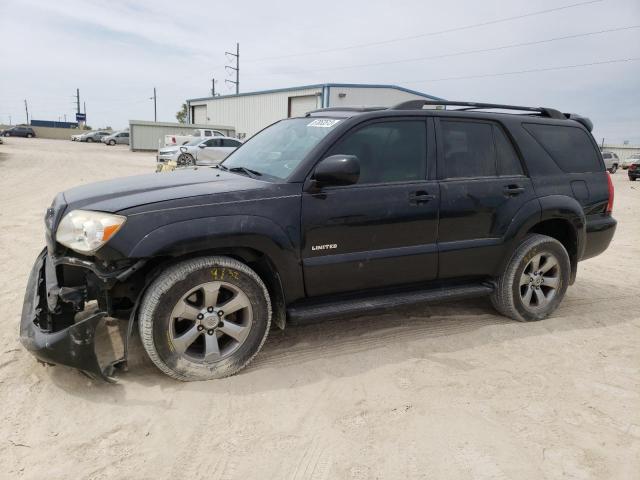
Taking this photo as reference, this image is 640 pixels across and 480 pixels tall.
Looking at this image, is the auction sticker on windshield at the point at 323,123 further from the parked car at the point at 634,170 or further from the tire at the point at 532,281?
the parked car at the point at 634,170

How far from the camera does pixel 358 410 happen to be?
2.86 metres

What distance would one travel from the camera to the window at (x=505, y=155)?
4.12 metres

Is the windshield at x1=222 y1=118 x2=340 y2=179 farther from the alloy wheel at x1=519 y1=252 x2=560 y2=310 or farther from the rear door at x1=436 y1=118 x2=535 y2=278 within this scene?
the alloy wheel at x1=519 y1=252 x2=560 y2=310

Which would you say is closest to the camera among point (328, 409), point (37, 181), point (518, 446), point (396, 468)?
point (396, 468)

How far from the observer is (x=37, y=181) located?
547 inches

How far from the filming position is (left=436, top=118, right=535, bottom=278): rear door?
3.79 metres

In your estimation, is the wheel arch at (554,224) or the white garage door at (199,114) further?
the white garage door at (199,114)

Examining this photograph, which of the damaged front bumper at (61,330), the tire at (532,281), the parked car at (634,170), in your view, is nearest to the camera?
the damaged front bumper at (61,330)

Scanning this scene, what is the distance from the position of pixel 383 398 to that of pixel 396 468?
629 mm

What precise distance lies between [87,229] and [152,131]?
3598 cm

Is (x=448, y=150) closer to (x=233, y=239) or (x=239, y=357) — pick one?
(x=233, y=239)

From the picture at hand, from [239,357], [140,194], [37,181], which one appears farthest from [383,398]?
[37,181]

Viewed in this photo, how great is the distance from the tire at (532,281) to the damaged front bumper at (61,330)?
3.09 m

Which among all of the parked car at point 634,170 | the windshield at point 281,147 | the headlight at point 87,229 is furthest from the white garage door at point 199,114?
the headlight at point 87,229
